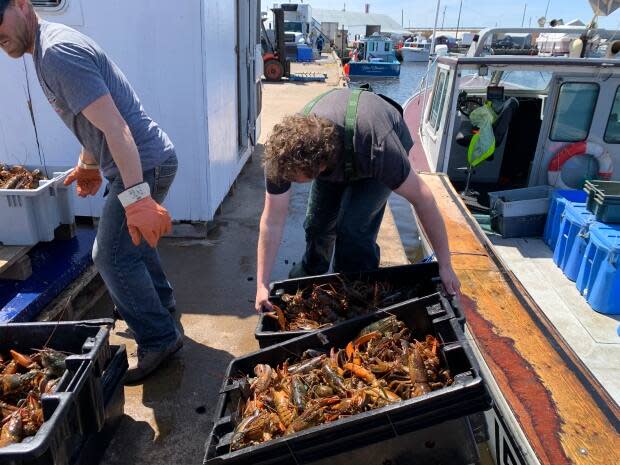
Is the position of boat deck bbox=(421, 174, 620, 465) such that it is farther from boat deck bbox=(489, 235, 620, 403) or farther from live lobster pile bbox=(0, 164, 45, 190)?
live lobster pile bbox=(0, 164, 45, 190)

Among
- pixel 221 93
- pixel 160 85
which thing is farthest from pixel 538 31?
pixel 160 85

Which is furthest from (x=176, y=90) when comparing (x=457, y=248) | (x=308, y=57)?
(x=308, y=57)

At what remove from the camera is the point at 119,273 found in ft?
9.05

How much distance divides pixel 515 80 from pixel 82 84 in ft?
26.7

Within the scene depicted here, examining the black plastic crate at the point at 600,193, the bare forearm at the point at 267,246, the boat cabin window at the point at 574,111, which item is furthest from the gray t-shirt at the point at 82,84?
the boat cabin window at the point at 574,111

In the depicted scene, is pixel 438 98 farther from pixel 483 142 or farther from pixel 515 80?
Result: pixel 515 80

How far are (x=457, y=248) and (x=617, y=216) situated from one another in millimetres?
2382

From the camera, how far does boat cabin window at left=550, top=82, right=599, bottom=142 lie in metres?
6.45

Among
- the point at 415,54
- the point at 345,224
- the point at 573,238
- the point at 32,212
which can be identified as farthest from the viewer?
the point at 415,54

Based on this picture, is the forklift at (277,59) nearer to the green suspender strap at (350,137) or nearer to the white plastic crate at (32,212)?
the white plastic crate at (32,212)

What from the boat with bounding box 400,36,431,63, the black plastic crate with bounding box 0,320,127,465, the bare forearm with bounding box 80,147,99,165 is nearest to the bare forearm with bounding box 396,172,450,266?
the black plastic crate with bounding box 0,320,127,465

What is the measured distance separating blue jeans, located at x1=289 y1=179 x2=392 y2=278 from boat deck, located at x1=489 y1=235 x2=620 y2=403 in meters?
2.28

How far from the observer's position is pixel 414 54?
49000 millimetres

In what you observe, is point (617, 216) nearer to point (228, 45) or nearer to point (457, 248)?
point (457, 248)
